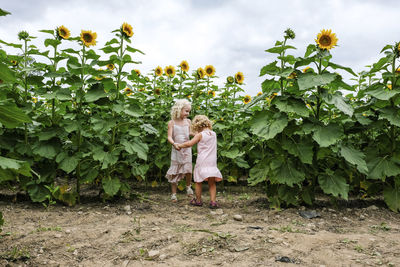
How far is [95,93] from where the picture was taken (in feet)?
13.2

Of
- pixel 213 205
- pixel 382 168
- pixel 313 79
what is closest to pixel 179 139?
pixel 213 205

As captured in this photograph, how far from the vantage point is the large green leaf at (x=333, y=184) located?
3.96 m

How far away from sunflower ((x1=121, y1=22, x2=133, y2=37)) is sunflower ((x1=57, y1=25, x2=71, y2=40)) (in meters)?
0.70

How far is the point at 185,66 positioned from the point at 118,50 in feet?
6.67

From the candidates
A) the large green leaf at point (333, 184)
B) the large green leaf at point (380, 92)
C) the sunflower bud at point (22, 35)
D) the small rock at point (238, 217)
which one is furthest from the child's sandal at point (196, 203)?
the sunflower bud at point (22, 35)

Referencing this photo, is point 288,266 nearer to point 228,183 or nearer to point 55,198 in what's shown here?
point 55,198

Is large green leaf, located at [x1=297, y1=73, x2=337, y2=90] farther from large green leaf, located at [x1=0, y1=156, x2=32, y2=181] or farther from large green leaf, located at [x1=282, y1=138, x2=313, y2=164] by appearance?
large green leaf, located at [x1=0, y1=156, x2=32, y2=181]

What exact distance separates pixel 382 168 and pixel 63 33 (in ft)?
14.2

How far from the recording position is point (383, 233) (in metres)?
3.44

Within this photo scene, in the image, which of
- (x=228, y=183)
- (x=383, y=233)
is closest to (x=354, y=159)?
(x=383, y=233)

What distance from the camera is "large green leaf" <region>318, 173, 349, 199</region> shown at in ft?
13.0

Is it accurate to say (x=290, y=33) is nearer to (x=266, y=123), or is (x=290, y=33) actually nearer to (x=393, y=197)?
(x=266, y=123)

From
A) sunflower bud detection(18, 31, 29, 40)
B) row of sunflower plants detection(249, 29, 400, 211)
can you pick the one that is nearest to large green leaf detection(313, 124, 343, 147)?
row of sunflower plants detection(249, 29, 400, 211)

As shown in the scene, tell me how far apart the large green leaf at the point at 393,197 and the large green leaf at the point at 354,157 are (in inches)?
27.1
